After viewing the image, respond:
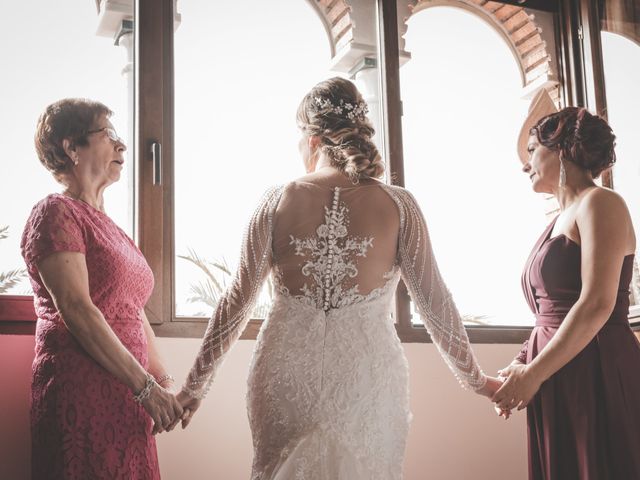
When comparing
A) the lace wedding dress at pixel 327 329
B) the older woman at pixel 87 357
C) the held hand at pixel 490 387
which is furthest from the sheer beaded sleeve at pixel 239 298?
the held hand at pixel 490 387

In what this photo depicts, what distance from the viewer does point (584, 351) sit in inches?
96.7

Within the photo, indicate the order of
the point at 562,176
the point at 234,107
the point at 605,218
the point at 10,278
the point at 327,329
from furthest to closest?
1. the point at 234,107
2. the point at 10,278
3. the point at 562,176
4. the point at 605,218
5. the point at 327,329

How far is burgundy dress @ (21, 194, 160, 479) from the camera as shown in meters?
2.12

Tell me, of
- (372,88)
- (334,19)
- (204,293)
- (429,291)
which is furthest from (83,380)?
(334,19)

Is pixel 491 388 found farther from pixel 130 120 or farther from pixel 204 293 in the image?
pixel 130 120

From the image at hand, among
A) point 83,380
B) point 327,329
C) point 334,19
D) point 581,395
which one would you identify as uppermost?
point 334,19

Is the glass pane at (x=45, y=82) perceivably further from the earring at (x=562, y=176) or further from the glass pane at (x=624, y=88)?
the glass pane at (x=624, y=88)

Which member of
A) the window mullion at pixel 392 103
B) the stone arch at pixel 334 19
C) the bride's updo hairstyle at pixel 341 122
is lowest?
the bride's updo hairstyle at pixel 341 122

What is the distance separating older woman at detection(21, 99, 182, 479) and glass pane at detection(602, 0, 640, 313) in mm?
2617

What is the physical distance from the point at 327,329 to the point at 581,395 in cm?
90

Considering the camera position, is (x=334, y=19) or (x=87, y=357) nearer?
(x=87, y=357)

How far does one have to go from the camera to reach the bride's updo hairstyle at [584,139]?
2631 mm

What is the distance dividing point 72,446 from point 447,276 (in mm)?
2411

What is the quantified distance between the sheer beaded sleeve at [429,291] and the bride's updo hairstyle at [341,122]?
0.16 meters
